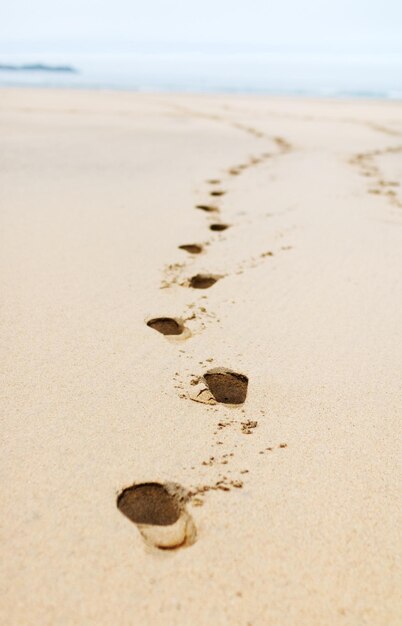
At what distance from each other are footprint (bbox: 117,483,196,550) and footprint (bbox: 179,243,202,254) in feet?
4.87

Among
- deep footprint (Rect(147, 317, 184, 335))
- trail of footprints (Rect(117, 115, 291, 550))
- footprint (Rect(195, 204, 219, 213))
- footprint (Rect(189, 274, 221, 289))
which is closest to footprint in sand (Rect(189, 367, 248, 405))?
trail of footprints (Rect(117, 115, 291, 550))

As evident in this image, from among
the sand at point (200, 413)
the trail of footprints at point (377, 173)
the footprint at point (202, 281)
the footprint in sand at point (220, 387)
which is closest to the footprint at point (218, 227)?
the sand at point (200, 413)

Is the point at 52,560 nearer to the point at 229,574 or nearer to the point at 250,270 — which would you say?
the point at 229,574

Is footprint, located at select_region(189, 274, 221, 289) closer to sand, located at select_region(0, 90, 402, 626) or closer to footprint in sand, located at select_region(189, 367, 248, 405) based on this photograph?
sand, located at select_region(0, 90, 402, 626)

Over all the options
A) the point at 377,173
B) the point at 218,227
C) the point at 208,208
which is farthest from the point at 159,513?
the point at 377,173

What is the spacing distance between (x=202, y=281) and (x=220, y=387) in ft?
2.51

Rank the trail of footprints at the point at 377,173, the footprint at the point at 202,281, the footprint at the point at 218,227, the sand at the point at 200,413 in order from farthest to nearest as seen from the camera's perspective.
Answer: the trail of footprints at the point at 377,173 → the footprint at the point at 218,227 → the footprint at the point at 202,281 → the sand at the point at 200,413

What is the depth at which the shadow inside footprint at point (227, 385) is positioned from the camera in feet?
4.69

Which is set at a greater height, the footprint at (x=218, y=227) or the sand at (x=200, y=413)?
the footprint at (x=218, y=227)

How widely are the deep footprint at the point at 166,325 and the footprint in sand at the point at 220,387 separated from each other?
28 cm

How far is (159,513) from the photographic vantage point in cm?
108

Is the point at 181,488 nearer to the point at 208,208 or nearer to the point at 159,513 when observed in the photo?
the point at 159,513

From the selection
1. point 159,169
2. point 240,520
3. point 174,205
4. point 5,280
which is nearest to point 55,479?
point 240,520

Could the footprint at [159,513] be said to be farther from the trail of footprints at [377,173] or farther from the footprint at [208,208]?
the trail of footprints at [377,173]
